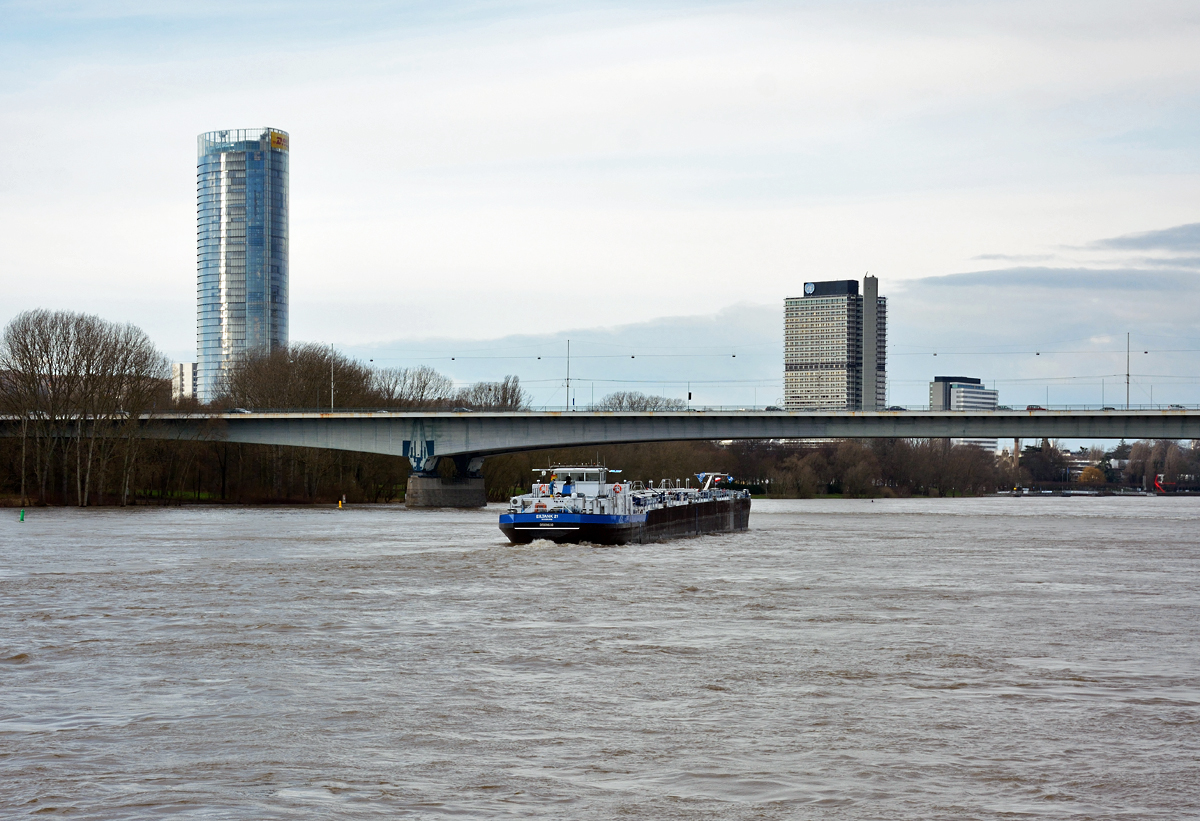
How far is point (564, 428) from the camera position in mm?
112125

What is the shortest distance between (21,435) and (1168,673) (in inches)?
3879

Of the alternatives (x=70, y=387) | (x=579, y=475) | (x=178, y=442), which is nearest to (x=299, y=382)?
(x=178, y=442)

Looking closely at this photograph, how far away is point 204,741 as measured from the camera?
17078 mm

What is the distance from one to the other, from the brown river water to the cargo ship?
14.8 meters

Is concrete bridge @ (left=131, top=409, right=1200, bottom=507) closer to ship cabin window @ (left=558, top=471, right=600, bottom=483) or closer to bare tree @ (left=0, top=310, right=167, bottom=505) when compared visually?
bare tree @ (left=0, top=310, right=167, bottom=505)

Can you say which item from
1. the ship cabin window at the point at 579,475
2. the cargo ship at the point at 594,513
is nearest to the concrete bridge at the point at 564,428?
the cargo ship at the point at 594,513

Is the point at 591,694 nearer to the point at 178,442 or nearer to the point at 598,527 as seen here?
the point at 598,527

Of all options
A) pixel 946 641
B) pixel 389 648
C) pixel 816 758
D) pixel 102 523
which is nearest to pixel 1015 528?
pixel 102 523

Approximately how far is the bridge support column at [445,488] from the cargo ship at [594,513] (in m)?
42.5

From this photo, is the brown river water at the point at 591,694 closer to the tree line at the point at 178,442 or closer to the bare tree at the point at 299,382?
the tree line at the point at 178,442

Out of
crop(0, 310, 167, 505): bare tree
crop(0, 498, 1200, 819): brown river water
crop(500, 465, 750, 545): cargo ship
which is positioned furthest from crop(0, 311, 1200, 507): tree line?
crop(0, 498, 1200, 819): brown river water

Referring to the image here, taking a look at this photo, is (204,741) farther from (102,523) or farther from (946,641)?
(102,523)

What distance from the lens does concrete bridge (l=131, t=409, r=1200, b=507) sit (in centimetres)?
10231

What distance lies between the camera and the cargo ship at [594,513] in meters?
60.8
